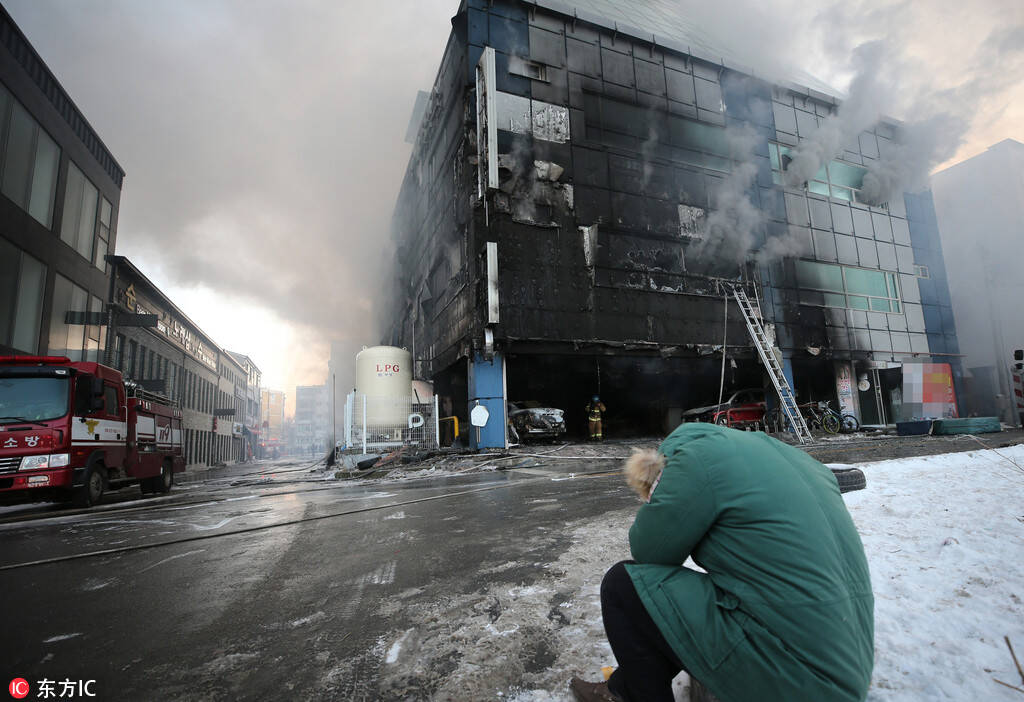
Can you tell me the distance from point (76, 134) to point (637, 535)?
85.0 feet

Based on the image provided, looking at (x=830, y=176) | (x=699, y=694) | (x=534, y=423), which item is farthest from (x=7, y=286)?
(x=830, y=176)

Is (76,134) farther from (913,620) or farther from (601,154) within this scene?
(913,620)

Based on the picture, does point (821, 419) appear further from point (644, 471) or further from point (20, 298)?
point (20, 298)

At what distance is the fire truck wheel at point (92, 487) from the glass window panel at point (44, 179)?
12735 millimetres

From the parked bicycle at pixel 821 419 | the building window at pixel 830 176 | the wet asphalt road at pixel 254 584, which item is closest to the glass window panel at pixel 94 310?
the wet asphalt road at pixel 254 584

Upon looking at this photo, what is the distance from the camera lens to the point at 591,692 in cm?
175

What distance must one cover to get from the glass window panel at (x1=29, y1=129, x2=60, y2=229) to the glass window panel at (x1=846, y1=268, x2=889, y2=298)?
30002 mm

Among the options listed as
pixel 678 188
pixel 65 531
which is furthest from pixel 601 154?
pixel 65 531

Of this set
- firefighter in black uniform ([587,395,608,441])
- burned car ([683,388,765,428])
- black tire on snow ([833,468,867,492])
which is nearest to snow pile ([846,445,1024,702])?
black tire on snow ([833,468,867,492])

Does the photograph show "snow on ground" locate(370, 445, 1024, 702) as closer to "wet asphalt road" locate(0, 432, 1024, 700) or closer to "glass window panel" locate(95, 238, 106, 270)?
"wet asphalt road" locate(0, 432, 1024, 700)

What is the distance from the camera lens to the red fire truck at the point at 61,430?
24.0ft

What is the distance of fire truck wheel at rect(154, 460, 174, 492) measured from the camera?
11594 mm

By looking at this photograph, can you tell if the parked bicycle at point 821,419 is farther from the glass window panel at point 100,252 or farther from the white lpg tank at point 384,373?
the glass window panel at point 100,252

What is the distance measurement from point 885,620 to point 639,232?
15.8 m
